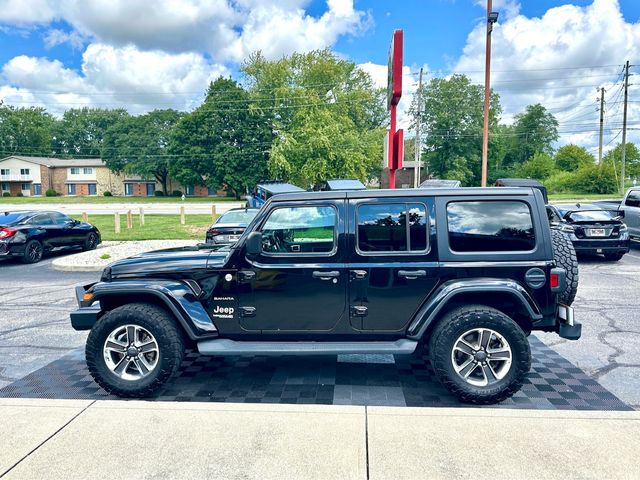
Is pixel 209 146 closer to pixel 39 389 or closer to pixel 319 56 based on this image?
pixel 319 56

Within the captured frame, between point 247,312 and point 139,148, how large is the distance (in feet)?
225

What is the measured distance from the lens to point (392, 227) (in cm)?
390

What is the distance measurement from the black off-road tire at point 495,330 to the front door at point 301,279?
0.92m

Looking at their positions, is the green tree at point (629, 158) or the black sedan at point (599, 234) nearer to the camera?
the black sedan at point (599, 234)

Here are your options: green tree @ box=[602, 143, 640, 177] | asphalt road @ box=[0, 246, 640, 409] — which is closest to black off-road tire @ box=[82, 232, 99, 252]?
asphalt road @ box=[0, 246, 640, 409]

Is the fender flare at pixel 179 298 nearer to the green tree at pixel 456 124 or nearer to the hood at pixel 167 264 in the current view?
the hood at pixel 167 264

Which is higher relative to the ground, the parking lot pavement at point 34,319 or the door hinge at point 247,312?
the door hinge at point 247,312

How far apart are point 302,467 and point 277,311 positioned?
1.41 meters

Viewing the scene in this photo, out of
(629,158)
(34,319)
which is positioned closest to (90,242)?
(34,319)

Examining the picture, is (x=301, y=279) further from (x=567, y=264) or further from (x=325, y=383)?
(x=567, y=264)

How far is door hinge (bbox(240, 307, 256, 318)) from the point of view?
3.91 meters

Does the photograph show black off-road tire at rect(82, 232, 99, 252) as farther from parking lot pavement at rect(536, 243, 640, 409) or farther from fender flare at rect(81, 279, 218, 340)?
parking lot pavement at rect(536, 243, 640, 409)

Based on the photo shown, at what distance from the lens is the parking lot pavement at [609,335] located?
4.31 metres

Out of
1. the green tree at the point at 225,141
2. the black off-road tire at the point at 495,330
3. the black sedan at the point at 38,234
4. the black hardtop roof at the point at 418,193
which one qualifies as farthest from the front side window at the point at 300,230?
the green tree at the point at 225,141
